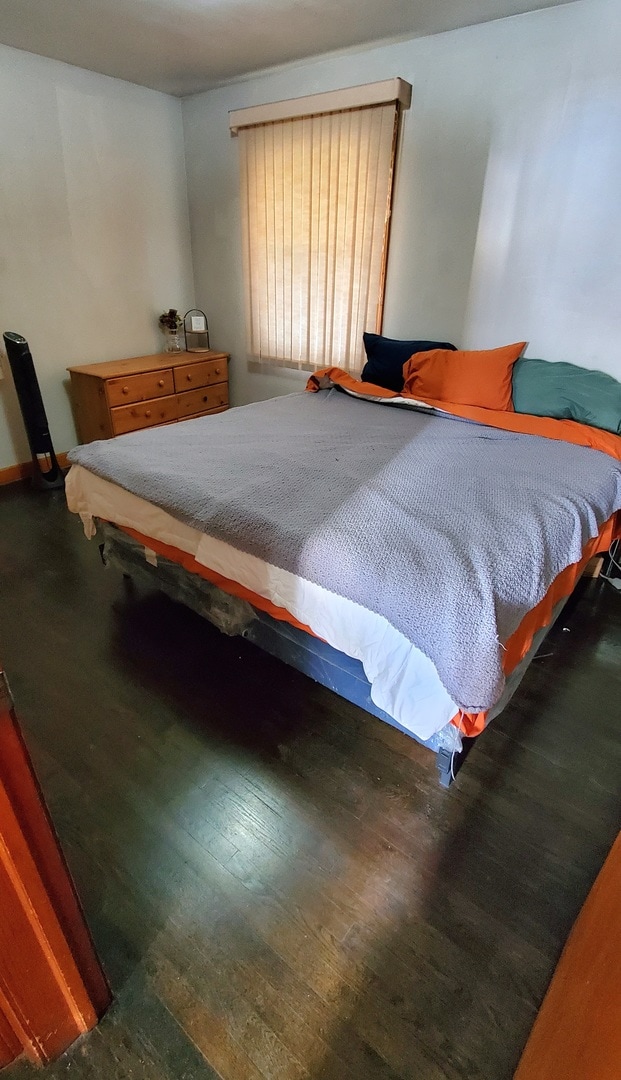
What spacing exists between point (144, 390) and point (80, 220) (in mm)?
1058

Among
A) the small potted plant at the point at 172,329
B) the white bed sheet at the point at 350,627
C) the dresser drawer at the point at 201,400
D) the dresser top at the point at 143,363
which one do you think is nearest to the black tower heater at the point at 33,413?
the dresser top at the point at 143,363

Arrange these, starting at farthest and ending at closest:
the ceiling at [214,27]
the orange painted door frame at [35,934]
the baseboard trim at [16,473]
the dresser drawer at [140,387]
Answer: the baseboard trim at [16,473] < the dresser drawer at [140,387] < the ceiling at [214,27] < the orange painted door frame at [35,934]

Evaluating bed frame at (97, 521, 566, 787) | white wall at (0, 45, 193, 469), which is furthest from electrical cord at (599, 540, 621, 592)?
white wall at (0, 45, 193, 469)

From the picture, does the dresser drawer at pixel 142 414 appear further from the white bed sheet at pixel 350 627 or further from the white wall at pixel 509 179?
the white bed sheet at pixel 350 627

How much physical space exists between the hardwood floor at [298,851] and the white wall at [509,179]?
1651 mm

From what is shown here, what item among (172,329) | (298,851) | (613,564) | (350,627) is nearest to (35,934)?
(298,851)

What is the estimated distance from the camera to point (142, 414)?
3.42 meters

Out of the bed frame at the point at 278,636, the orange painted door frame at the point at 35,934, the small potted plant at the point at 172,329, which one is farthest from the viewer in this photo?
the small potted plant at the point at 172,329

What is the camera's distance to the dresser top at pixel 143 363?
3258 millimetres

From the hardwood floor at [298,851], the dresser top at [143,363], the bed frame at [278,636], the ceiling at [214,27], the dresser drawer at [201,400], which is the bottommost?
the hardwood floor at [298,851]

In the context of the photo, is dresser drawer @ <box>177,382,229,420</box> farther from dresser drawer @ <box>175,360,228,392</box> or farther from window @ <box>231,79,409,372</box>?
window @ <box>231,79,409,372</box>

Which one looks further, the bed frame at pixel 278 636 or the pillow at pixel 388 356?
the pillow at pixel 388 356

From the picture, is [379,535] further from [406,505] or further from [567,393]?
[567,393]

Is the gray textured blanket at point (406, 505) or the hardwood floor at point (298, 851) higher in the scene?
the gray textured blanket at point (406, 505)
